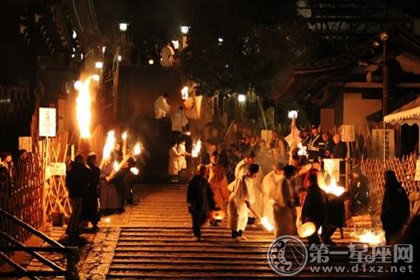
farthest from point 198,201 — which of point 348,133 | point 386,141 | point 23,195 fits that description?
point 386,141

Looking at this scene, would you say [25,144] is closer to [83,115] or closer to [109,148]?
[109,148]

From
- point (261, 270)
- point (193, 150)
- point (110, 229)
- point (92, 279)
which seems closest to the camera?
point (92, 279)

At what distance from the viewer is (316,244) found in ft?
48.6

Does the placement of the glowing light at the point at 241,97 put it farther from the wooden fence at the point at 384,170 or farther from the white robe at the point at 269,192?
the white robe at the point at 269,192

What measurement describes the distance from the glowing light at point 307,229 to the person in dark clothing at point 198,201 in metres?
2.79

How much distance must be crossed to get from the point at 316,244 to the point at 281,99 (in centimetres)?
1200

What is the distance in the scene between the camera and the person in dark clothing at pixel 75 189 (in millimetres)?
15383

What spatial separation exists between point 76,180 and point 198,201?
129 inches

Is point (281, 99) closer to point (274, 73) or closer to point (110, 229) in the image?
point (274, 73)

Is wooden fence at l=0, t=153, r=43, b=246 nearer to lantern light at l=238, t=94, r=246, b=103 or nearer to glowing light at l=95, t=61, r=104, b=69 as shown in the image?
glowing light at l=95, t=61, r=104, b=69

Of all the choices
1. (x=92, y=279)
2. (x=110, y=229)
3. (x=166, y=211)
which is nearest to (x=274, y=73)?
(x=166, y=211)

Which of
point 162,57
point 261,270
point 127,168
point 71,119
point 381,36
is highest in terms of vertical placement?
point 162,57

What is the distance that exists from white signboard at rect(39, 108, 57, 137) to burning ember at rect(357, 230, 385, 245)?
Result: 29.9 feet

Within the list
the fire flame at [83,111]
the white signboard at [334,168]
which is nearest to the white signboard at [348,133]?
the white signboard at [334,168]
